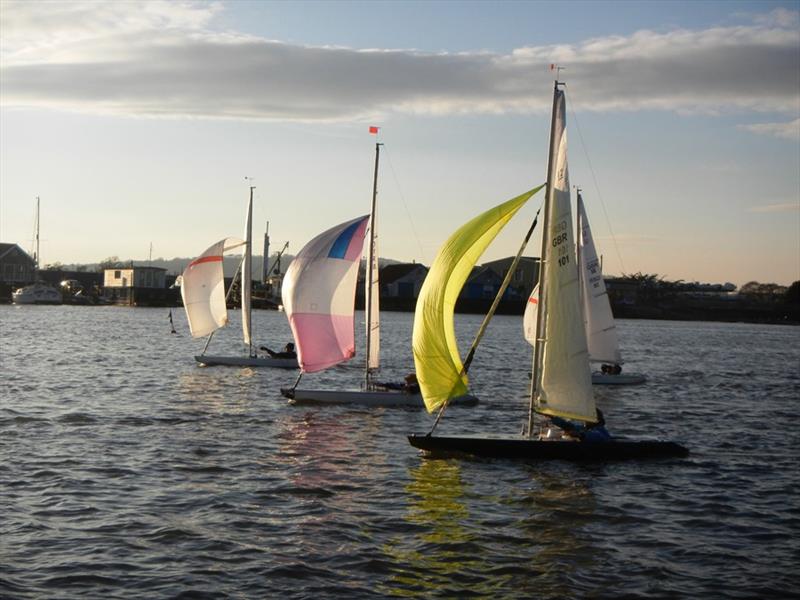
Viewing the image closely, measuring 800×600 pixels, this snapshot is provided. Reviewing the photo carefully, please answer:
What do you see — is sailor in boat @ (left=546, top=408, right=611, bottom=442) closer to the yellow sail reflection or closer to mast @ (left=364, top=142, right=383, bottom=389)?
the yellow sail reflection

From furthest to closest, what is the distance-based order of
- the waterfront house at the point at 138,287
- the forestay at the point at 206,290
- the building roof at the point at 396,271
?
the waterfront house at the point at 138,287
the building roof at the point at 396,271
the forestay at the point at 206,290

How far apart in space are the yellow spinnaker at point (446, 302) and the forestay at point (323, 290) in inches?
400

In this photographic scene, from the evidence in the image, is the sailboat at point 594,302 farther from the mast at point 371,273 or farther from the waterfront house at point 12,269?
the waterfront house at point 12,269

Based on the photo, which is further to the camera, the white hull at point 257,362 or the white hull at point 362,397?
the white hull at point 257,362

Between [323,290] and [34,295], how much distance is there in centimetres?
14689

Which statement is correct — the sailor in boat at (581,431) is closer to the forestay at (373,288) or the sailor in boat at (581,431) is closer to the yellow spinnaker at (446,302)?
the yellow spinnaker at (446,302)

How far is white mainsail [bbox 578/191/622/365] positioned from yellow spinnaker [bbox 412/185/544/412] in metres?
19.7

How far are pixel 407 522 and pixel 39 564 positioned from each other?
7.26 m

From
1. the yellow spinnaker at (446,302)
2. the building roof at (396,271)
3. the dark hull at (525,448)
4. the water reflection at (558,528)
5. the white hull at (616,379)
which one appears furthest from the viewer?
the building roof at (396,271)

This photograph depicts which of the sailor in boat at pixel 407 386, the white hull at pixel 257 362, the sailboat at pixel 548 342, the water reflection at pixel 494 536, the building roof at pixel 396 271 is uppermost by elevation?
the building roof at pixel 396 271

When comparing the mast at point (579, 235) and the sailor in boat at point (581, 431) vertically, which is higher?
the mast at point (579, 235)

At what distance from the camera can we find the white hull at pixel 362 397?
36.6 metres

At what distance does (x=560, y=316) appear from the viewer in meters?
25.2

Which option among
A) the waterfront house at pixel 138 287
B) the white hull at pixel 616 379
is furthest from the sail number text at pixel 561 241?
the waterfront house at pixel 138 287
